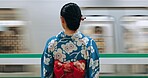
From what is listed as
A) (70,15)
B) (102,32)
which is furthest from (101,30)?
(70,15)

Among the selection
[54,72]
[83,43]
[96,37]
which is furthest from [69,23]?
[96,37]

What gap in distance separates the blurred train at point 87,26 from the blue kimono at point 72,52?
198 cm

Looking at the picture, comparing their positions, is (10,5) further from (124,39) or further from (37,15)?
(124,39)

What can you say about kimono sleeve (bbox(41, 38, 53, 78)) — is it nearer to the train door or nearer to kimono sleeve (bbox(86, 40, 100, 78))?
kimono sleeve (bbox(86, 40, 100, 78))

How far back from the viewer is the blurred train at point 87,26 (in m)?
4.67

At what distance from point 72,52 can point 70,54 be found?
0.02 meters

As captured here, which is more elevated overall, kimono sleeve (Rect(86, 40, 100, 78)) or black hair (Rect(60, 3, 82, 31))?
black hair (Rect(60, 3, 82, 31))

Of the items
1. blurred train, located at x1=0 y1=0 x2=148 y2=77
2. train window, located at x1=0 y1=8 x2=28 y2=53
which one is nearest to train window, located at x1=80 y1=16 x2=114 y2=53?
blurred train, located at x1=0 y1=0 x2=148 y2=77

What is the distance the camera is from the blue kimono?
104 inches

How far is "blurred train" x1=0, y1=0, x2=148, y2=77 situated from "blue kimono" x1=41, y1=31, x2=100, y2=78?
6.51ft

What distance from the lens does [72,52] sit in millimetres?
2633

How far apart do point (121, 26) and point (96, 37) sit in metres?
0.39

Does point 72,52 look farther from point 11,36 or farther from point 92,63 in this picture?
point 11,36

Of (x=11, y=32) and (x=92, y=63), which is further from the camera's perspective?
(x=11, y=32)
